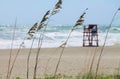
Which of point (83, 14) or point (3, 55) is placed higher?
point (83, 14)

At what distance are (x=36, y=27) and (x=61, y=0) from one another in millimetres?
325

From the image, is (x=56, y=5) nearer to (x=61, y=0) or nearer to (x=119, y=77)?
(x=61, y=0)

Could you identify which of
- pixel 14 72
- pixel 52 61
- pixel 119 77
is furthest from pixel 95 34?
pixel 119 77

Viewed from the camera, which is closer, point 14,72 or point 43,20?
point 43,20

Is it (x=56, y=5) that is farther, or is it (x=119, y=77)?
(x=119, y=77)

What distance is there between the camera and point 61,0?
11.0ft

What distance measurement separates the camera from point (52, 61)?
1590 centimetres

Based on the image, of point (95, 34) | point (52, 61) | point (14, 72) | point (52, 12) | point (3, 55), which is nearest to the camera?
point (52, 12)

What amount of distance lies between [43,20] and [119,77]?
1696 mm

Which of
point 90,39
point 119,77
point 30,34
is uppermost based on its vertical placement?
point 30,34

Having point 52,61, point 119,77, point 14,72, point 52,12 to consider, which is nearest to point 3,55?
point 52,61

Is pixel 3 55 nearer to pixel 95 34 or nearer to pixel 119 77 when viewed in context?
pixel 95 34

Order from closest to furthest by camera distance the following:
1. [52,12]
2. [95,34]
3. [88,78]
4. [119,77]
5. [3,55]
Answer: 1. [52,12]
2. [88,78]
3. [119,77]
4. [3,55]
5. [95,34]

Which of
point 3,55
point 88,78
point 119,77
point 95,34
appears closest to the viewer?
point 88,78
